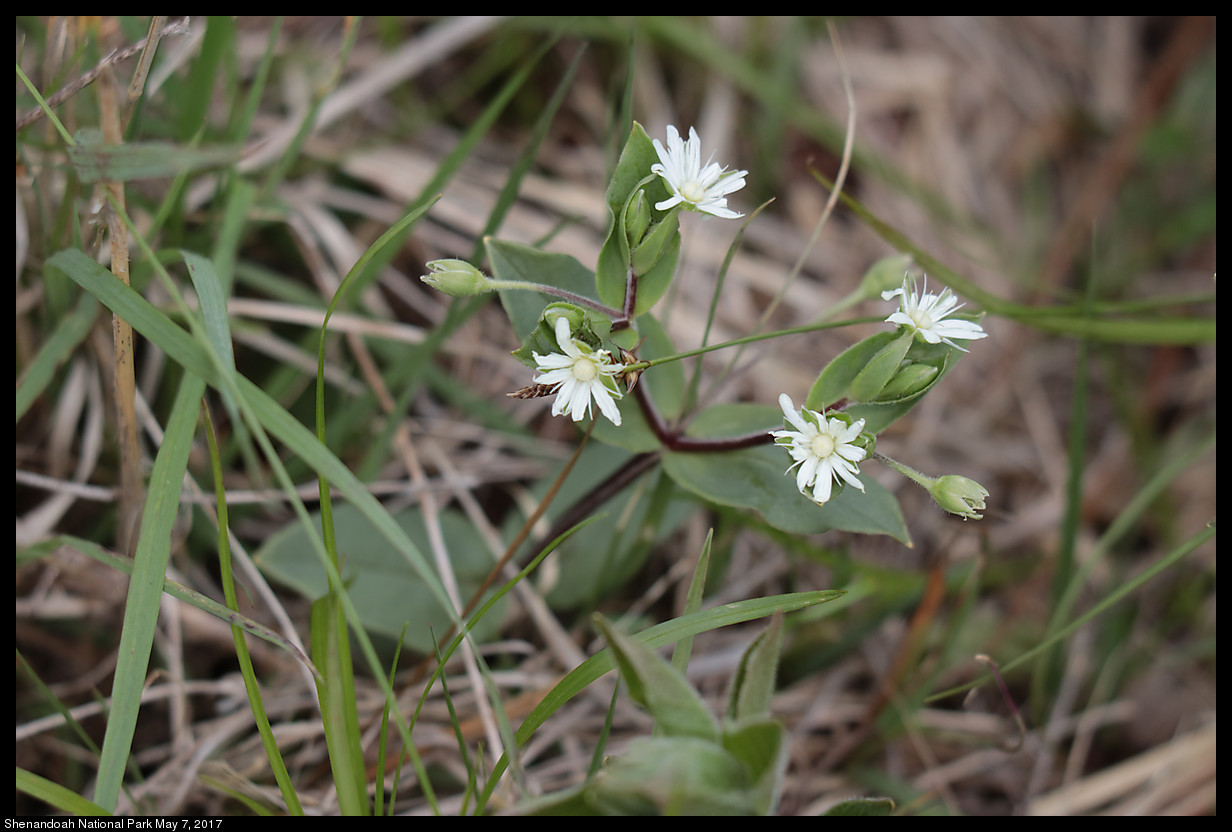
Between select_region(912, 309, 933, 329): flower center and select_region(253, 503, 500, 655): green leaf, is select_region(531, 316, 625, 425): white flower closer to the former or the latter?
select_region(912, 309, 933, 329): flower center

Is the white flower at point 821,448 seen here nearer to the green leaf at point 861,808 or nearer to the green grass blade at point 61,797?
the green leaf at point 861,808

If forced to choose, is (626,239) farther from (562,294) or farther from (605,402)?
(605,402)

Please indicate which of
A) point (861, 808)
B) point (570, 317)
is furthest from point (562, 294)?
point (861, 808)

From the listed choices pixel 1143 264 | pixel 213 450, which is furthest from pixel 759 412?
pixel 1143 264

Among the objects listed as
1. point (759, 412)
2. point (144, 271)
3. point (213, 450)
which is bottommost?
point (213, 450)

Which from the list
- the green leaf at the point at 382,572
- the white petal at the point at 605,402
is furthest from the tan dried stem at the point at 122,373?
the white petal at the point at 605,402
